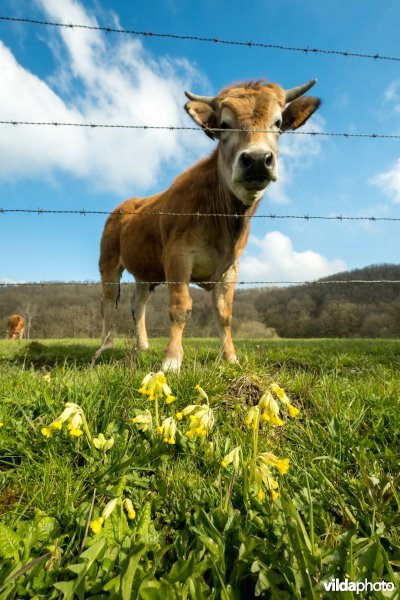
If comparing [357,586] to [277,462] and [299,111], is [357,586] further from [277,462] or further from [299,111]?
[299,111]

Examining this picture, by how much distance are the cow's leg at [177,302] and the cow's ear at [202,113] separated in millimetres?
Answer: 1626

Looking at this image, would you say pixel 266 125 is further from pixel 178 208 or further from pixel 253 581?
pixel 253 581

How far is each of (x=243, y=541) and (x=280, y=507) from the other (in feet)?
0.76

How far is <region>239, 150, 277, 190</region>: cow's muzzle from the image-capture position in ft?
12.5

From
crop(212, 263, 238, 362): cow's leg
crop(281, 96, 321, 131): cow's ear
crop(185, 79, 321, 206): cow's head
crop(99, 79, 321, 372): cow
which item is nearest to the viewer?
crop(185, 79, 321, 206): cow's head

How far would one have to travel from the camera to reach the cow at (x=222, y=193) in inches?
163

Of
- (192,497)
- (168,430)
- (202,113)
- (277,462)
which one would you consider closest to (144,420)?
(168,430)

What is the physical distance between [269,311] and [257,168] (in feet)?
129

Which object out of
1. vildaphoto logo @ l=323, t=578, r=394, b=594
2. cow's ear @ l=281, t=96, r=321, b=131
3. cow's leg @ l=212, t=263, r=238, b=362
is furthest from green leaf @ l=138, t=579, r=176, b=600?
cow's ear @ l=281, t=96, r=321, b=131

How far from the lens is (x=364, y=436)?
2.36 m

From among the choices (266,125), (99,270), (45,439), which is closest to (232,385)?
(45,439)

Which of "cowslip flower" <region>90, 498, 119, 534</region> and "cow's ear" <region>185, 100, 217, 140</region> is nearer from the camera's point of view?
"cowslip flower" <region>90, 498, 119, 534</region>

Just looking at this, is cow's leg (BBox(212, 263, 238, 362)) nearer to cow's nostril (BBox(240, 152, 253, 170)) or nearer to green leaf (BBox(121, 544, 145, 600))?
cow's nostril (BBox(240, 152, 253, 170))

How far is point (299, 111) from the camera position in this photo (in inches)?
193
